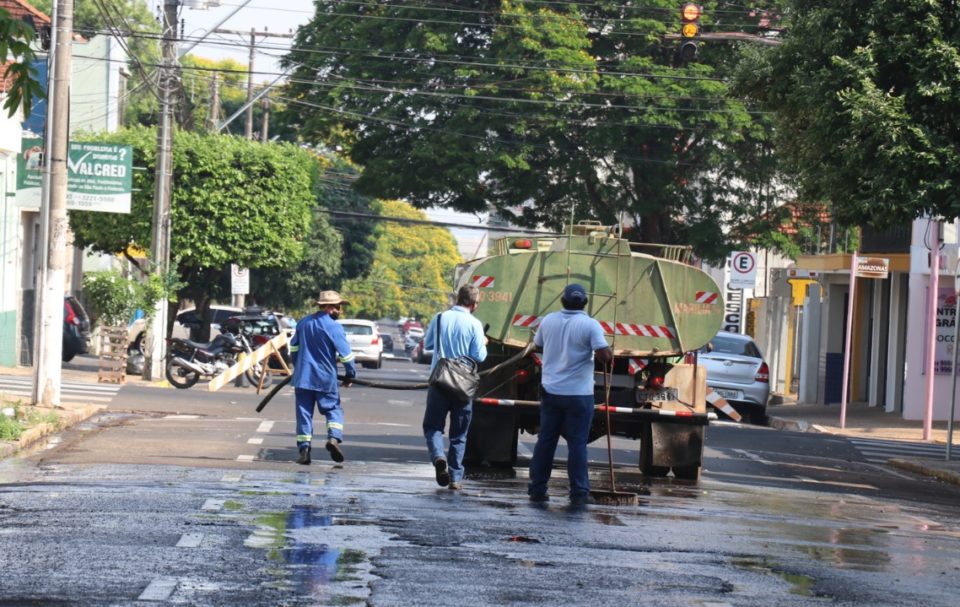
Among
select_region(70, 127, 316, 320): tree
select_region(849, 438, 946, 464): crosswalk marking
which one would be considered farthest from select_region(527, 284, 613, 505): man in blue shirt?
select_region(70, 127, 316, 320): tree

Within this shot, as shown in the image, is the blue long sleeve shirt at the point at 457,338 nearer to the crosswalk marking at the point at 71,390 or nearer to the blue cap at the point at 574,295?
the blue cap at the point at 574,295

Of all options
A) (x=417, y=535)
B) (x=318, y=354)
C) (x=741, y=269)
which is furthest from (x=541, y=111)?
(x=417, y=535)

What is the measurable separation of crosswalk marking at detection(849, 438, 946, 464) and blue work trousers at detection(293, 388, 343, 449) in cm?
928

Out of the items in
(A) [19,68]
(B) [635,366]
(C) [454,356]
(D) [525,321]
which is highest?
(A) [19,68]

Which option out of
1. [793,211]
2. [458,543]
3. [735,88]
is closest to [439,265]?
[793,211]

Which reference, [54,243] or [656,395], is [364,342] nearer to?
[54,243]

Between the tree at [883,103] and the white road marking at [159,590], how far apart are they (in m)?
11.6

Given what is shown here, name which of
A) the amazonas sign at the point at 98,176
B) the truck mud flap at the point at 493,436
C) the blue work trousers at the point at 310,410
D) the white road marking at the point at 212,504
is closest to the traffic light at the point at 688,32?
the truck mud flap at the point at 493,436

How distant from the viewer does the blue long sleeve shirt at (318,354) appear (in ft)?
48.9

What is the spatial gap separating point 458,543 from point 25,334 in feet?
91.0

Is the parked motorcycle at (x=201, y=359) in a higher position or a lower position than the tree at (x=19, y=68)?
lower

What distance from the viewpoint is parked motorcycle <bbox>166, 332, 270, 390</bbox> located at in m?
30.1

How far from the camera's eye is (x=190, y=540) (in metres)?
9.09

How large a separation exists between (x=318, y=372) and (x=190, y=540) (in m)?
5.90
